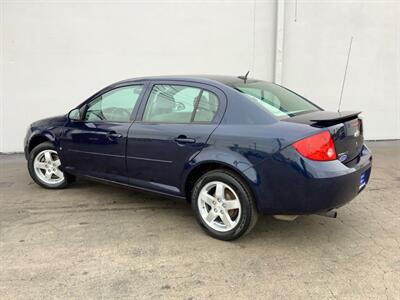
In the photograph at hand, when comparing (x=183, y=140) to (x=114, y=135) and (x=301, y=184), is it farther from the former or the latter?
(x=301, y=184)

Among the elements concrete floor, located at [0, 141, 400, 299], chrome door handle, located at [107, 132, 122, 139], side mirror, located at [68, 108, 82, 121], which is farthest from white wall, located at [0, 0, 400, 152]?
chrome door handle, located at [107, 132, 122, 139]

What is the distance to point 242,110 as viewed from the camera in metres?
3.65

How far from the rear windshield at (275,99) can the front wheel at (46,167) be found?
275 centimetres

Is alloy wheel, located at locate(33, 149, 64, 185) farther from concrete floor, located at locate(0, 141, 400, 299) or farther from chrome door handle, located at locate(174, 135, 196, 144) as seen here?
chrome door handle, located at locate(174, 135, 196, 144)

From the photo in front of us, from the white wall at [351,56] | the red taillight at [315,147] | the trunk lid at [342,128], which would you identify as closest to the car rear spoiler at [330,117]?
the trunk lid at [342,128]

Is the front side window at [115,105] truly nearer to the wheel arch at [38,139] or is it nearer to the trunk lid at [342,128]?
the wheel arch at [38,139]

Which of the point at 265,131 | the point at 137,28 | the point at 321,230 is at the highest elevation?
the point at 137,28

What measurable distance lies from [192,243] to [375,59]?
6.69m

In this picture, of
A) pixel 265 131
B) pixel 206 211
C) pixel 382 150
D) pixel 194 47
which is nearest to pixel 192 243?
pixel 206 211

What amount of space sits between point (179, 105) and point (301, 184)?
4.87 feet

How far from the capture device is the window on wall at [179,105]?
12.7 feet

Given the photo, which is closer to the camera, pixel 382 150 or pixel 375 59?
pixel 382 150

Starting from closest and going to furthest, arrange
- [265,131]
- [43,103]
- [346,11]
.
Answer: [265,131]
[43,103]
[346,11]

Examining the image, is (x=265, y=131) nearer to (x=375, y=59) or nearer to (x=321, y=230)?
(x=321, y=230)
